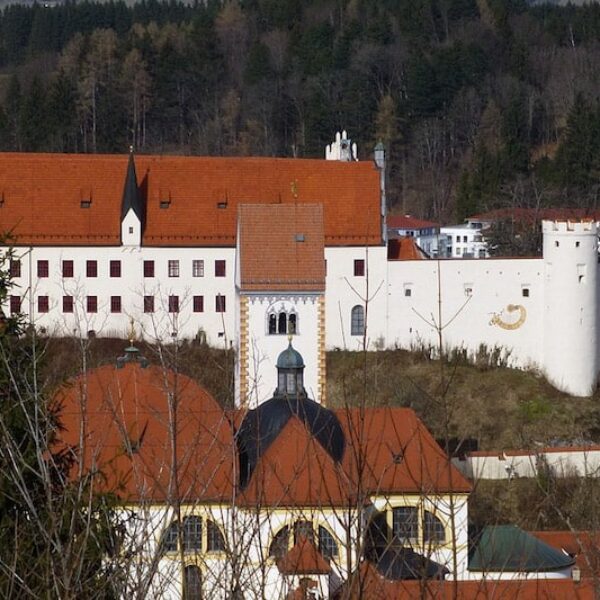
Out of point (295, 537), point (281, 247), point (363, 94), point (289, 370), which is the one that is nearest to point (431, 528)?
point (295, 537)

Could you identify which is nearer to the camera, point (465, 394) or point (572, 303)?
point (465, 394)

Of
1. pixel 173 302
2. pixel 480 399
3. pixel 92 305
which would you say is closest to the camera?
pixel 480 399

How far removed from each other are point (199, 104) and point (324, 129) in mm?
13525

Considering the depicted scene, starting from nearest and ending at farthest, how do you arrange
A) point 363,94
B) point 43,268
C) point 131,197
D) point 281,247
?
1. point 281,247
2. point 43,268
3. point 131,197
4. point 363,94

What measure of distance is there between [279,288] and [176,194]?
956cm

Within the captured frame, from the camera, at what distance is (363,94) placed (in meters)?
94.2

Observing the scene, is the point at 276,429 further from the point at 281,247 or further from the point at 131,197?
the point at 131,197

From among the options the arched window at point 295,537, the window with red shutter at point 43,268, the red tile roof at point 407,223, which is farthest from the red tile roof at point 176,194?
the arched window at point 295,537

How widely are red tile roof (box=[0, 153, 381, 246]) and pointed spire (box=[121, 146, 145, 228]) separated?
0.43 metres

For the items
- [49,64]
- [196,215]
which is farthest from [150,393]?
[49,64]

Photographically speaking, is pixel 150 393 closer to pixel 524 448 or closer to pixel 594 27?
pixel 524 448

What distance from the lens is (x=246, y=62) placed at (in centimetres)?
10419

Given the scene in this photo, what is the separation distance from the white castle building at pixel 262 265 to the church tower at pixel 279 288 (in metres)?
0.04

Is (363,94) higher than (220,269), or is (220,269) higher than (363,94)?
(363,94)
